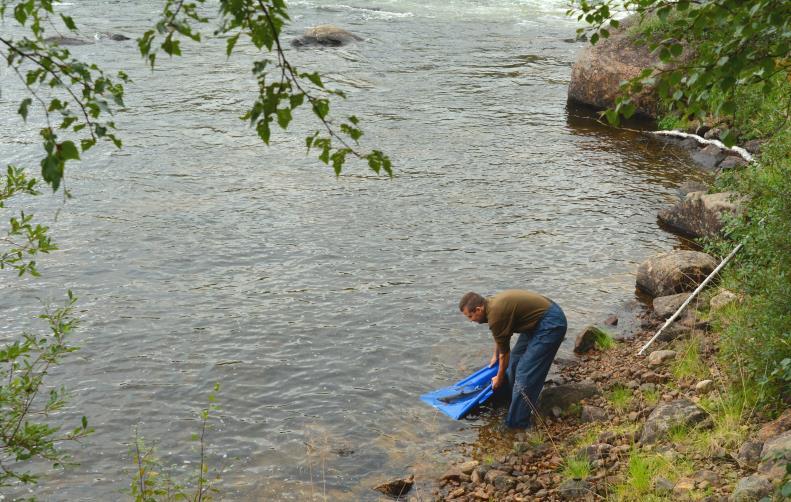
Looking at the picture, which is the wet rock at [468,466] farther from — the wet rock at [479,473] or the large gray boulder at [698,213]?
the large gray boulder at [698,213]

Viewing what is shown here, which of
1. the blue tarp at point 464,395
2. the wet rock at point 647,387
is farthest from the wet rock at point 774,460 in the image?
the blue tarp at point 464,395

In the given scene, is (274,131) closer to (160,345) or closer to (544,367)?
(160,345)

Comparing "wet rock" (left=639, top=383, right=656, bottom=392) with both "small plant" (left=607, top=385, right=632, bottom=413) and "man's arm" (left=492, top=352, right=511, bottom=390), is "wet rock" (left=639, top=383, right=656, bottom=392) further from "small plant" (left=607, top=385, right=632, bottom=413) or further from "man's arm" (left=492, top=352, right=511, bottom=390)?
"man's arm" (left=492, top=352, right=511, bottom=390)

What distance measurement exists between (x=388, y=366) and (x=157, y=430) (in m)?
2.85

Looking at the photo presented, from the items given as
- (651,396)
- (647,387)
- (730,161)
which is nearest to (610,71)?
(730,161)

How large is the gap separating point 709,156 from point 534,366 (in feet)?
32.4

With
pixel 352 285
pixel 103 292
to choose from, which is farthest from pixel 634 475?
pixel 103 292

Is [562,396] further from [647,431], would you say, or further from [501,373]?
[647,431]

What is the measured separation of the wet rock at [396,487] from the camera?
801cm

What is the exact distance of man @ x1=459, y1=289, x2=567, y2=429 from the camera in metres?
8.95

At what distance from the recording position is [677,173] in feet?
53.9

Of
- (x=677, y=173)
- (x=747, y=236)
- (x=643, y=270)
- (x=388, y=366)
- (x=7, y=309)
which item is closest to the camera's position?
(x=747, y=236)

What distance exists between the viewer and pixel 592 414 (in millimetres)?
8938

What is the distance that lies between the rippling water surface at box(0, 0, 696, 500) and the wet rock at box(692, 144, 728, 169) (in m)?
0.47
